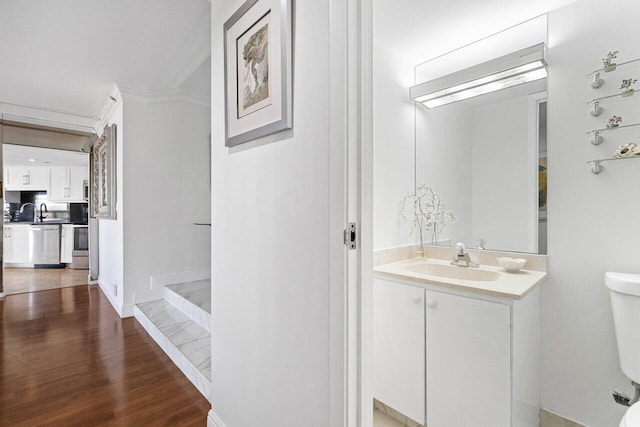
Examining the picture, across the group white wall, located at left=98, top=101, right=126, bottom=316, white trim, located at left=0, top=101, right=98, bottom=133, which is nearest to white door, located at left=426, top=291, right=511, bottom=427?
white wall, located at left=98, top=101, right=126, bottom=316

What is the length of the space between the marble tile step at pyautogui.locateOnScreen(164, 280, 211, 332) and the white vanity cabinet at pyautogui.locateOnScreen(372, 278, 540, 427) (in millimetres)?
1604

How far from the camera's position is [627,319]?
1328 millimetres

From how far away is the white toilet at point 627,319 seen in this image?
1.30 meters

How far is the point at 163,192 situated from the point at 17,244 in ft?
16.9

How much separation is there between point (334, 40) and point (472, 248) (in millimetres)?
1732

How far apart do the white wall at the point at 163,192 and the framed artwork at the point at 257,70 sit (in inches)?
96.8

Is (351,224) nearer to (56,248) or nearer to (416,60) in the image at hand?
(416,60)

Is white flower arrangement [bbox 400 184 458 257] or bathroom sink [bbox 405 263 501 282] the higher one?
white flower arrangement [bbox 400 184 458 257]

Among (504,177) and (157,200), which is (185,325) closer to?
(157,200)

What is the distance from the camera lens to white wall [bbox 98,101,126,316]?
3.27 meters

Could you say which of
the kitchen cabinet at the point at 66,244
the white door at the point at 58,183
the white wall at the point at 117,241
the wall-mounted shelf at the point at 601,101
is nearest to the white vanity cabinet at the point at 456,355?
the wall-mounted shelf at the point at 601,101

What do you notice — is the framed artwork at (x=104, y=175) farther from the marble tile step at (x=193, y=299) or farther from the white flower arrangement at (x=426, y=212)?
the white flower arrangement at (x=426, y=212)

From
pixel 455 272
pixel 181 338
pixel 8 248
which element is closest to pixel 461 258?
pixel 455 272

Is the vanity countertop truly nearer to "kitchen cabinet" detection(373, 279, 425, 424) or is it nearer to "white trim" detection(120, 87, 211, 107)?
"kitchen cabinet" detection(373, 279, 425, 424)
